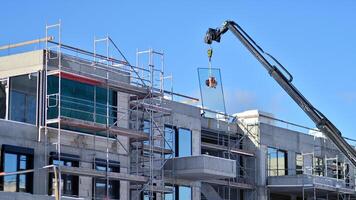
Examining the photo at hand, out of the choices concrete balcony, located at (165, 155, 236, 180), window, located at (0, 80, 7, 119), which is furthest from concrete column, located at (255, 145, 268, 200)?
window, located at (0, 80, 7, 119)

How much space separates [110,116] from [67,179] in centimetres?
407

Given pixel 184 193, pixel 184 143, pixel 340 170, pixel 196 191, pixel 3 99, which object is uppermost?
pixel 3 99

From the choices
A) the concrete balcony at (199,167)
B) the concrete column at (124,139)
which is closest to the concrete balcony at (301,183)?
the concrete balcony at (199,167)

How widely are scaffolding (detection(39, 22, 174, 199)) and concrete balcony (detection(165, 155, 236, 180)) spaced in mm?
694

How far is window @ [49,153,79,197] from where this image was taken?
35094 mm

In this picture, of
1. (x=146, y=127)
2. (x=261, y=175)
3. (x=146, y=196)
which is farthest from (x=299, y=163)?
(x=146, y=127)

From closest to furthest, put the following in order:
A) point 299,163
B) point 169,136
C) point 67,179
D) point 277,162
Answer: point 67,179, point 169,136, point 277,162, point 299,163

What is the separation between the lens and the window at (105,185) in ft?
123

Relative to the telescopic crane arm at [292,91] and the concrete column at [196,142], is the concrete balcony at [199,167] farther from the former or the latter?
the telescopic crane arm at [292,91]

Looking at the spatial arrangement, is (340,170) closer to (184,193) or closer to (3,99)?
(184,193)

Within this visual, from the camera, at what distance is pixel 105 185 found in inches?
1489

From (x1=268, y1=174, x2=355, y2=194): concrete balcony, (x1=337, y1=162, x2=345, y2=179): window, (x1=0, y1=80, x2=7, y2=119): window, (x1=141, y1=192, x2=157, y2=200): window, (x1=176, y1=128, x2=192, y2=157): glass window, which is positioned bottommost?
(x1=141, y1=192, x2=157, y2=200): window

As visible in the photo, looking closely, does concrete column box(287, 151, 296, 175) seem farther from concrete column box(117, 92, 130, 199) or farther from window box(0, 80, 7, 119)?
window box(0, 80, 7, 119)

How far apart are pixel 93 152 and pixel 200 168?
7.23m
